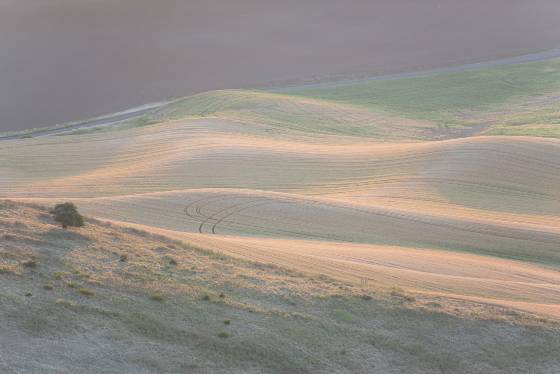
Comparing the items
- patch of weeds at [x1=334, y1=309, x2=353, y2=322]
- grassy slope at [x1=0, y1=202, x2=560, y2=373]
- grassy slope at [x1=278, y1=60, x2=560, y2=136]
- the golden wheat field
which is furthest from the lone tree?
grassy slope at [x1=278, y1=60, x2=560, y2=136]

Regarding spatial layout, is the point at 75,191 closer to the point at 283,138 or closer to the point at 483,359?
the point at 283,138

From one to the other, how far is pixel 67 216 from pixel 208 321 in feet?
23.0

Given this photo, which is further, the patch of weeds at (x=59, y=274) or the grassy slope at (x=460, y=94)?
the grassy slope at (x=460, y=94)

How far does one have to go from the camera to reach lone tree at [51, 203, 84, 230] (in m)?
21.6

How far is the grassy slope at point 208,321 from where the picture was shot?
1502cm

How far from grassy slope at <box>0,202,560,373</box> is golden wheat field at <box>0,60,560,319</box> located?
2368mm

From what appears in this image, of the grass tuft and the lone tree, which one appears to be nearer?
the grass tuft

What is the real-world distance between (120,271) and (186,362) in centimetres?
488

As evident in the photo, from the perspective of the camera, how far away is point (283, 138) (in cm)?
5569

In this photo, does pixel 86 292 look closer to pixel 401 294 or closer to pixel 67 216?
pixel 67 216

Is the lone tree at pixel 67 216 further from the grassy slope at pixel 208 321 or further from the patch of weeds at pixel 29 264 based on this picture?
the patch of weeds at pixel 29 264

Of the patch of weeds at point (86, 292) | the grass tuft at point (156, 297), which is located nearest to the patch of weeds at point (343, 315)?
the grass tuft at point (156, 297)

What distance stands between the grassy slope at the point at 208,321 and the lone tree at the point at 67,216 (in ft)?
1.43

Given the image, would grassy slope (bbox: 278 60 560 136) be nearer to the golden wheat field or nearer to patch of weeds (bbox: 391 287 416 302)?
the golden wheat field
